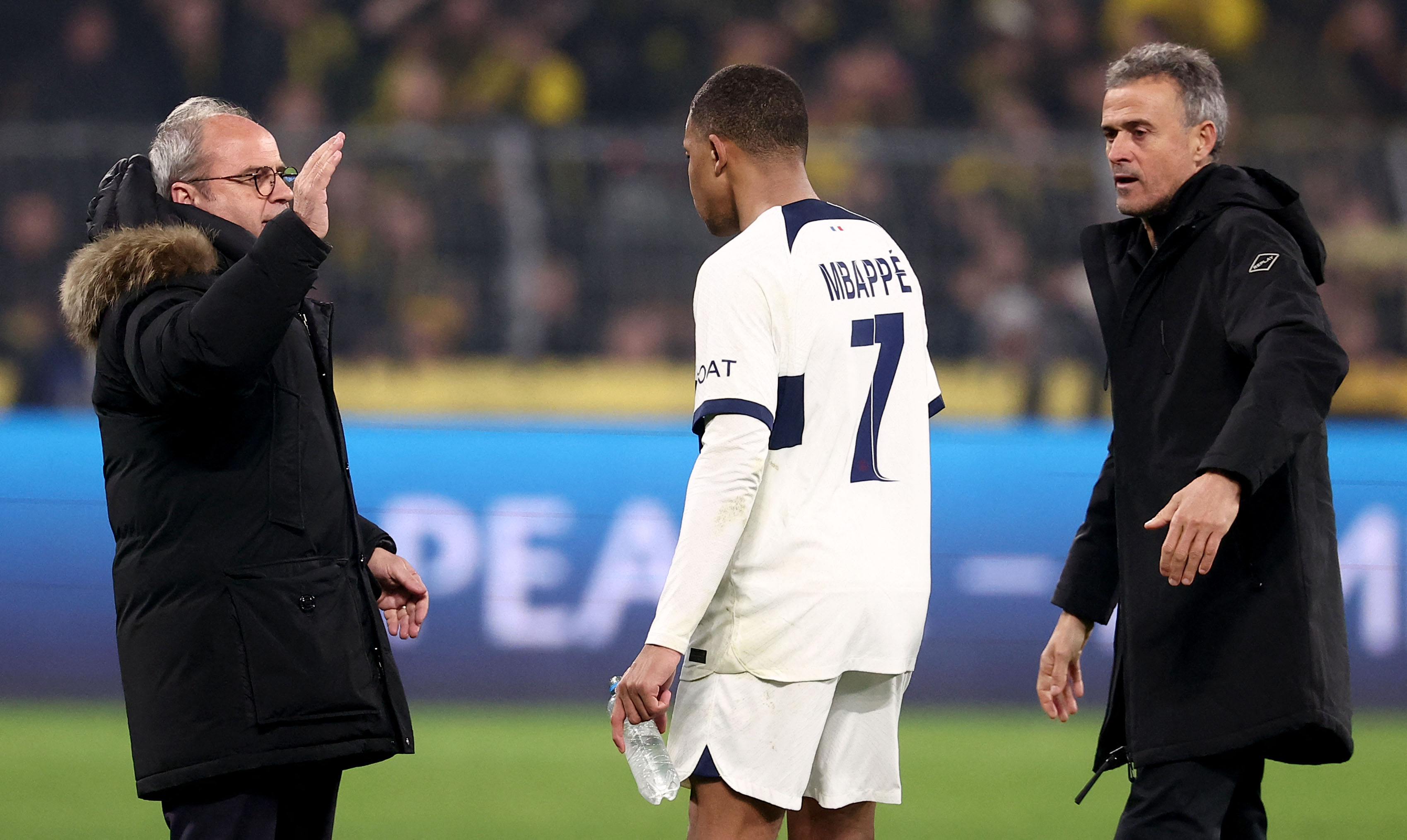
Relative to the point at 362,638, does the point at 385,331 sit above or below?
above

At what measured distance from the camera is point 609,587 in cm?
721

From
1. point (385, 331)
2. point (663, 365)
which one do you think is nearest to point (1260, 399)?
point (663, 365)

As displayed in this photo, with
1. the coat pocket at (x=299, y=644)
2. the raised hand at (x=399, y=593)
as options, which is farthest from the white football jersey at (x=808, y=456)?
the raised hand at (x=399, y=593)

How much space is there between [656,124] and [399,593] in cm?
718

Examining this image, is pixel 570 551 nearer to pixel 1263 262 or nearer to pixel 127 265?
pixel 127 265

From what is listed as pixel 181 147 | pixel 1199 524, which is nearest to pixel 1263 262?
pixel 1199 524

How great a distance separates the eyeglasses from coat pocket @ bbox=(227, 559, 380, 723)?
2.64ft

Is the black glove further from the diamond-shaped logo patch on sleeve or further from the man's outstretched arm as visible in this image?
the diamond-shaped logo patch on sleeve

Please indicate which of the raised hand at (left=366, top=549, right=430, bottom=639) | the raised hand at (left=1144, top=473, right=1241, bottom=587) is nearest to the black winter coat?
the raised hand at (left=366, top=549, right=430, bottom=639)

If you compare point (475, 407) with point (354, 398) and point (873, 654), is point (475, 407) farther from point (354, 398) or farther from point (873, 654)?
point (873, 654)

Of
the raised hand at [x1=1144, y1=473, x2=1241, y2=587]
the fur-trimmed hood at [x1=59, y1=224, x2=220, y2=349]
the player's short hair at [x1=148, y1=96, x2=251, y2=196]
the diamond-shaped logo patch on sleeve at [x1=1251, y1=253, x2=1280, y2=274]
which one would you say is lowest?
the raised hand at [x1=1144, y1=473, x2=1241, y2=587]

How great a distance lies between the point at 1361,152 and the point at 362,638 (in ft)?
22.2

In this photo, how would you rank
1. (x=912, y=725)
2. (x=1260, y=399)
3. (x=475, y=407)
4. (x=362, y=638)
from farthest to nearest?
(x=475, y=407), (x=912, y=725), (x=362, y=638), (x=1260, y=399)

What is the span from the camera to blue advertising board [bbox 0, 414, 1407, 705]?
7.16 metres
